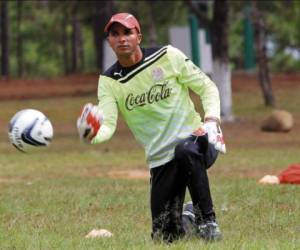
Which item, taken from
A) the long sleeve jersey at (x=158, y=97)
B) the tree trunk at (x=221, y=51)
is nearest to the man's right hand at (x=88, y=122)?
the long sleeve jersey at (x=158, y=97)

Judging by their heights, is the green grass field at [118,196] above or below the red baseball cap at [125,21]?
below

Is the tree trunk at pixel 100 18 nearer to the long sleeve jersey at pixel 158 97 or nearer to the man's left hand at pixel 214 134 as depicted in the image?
the long sleeve jersey at pixel 158 97

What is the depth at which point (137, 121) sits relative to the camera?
797cm

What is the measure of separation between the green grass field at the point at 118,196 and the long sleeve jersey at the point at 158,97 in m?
0.82

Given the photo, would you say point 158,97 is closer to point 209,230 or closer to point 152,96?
point 152,96

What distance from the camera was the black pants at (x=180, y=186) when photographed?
777 cm

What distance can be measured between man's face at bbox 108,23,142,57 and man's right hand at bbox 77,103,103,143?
719 millimetres

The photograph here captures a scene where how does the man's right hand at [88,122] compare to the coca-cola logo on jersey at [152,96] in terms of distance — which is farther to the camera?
the coca-cola logo on jersey at [152,96]

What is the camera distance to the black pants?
7773 mm

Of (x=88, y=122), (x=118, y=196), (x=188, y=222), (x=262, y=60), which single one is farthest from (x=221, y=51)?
(x=88, y=122)

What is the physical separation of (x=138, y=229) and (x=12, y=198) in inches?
137

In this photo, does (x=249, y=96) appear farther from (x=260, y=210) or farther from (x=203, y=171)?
(x=203, y=171)

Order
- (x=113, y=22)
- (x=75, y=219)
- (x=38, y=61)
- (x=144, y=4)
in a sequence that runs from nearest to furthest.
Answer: (x=113, y=22) → (x=75, y=219) → (x=144, y=4) → (x=38, y=61)

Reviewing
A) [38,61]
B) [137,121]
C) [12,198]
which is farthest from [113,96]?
[38,61]
